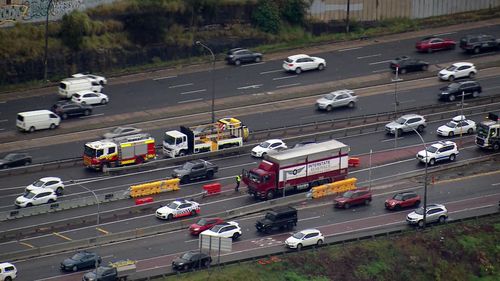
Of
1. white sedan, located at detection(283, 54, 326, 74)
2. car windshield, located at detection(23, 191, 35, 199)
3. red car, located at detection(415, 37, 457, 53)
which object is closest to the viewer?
car windshield, located at detection(23, 191, 35, 199)

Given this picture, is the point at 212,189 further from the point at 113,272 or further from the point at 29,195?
the point at 113,272

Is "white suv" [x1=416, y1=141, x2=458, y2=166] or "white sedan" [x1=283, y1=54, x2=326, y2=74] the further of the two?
"white sedan" [x1=283, y1=54, x2=326, y2=74]

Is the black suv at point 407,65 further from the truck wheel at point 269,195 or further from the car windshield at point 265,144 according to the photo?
the truck wheel at point 269,195

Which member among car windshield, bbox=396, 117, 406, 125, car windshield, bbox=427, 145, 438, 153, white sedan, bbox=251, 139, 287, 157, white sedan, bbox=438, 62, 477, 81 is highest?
white sedan, bbox=438, 62, 477, 81

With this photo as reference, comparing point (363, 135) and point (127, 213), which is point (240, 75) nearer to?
point (363, 135)

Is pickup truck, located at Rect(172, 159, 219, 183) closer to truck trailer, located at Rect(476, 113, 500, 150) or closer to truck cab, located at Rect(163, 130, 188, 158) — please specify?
truck cab, located at Rect(163, 130, 188, 158)

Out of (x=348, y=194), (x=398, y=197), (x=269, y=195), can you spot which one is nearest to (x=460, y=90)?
(x=398, y=197)

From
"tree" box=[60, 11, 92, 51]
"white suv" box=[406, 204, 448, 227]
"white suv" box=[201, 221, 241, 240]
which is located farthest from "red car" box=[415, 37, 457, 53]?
"white suv" box=[201, 221, 241, 240]

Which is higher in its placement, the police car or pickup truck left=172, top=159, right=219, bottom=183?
pickup truck left=172, top=159, right=219, bottom=183

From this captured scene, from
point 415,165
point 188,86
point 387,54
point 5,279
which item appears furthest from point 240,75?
point 5,279
